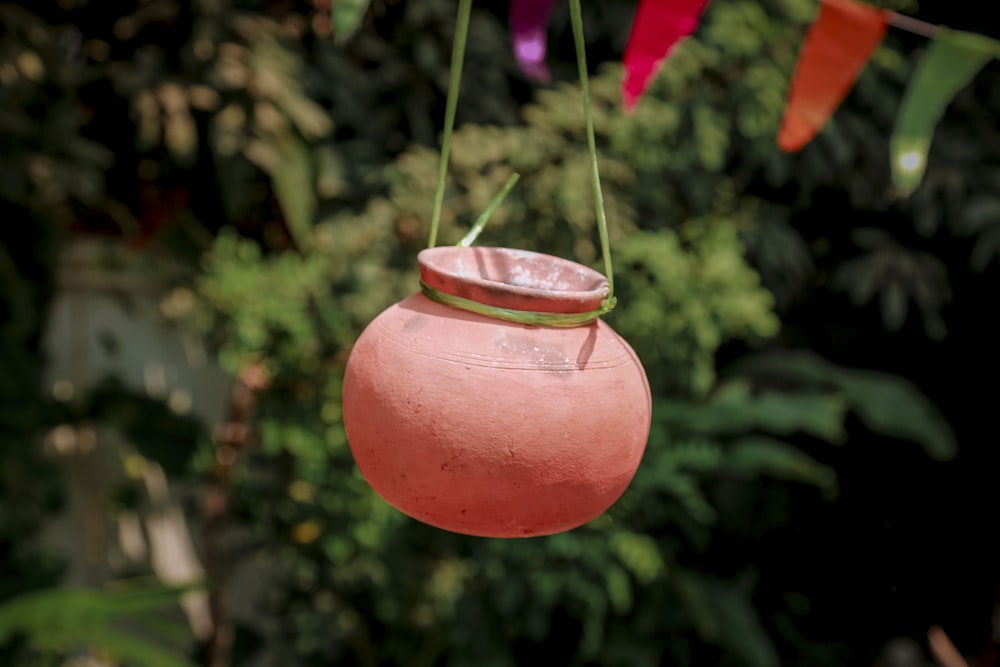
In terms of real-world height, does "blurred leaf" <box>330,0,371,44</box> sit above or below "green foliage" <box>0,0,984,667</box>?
above

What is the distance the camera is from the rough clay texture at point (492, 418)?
997 millimetres

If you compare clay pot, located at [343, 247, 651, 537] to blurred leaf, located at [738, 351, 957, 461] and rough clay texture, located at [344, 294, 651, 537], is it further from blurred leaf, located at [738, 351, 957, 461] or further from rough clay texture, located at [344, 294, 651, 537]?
blurred leaf, located at [738, 351, 957, 461]

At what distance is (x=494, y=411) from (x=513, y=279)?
0.30 metres

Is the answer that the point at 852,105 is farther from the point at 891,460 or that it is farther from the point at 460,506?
the point at 460,506

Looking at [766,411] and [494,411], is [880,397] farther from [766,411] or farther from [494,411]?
[494,411]

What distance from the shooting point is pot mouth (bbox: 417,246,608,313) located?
3.34 ft

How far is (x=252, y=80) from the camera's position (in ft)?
8.46

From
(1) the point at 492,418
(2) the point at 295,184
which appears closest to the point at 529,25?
(1) the point at 492,418

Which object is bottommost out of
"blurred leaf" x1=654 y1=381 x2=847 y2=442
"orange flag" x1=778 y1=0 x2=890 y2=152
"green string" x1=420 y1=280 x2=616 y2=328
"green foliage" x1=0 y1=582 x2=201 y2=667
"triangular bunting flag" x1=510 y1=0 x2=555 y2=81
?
"green foliage" x1=0 y1=582 x2=201 y2=667

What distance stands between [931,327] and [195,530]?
2.87 metres

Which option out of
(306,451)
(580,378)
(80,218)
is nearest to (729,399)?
(306,451)

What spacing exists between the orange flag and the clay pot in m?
0.63

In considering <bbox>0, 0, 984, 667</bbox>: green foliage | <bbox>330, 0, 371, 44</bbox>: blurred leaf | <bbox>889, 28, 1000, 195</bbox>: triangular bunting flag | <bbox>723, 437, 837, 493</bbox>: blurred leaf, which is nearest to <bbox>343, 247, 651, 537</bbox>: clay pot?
<bbox>330, 0, 371, 44</bbox>: blurred leaf

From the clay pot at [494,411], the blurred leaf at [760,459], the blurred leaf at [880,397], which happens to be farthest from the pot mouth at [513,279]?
the blurred leaf at [880,397]
